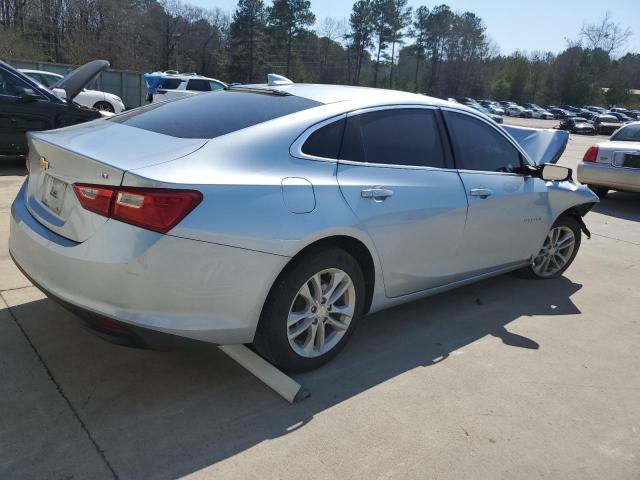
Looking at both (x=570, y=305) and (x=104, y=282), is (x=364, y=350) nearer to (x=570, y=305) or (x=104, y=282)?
(x=104, y=282)

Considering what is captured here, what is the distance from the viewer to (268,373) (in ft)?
9.58

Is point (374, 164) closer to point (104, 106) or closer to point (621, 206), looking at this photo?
point (621, 206)

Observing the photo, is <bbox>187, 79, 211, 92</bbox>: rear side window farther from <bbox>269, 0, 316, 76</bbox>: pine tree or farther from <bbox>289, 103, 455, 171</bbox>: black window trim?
<bbox>269, 0, 316, 76</bbox>: pine tree

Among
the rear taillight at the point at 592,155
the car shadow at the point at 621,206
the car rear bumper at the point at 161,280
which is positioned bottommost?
the car shadow at the point at 621,206

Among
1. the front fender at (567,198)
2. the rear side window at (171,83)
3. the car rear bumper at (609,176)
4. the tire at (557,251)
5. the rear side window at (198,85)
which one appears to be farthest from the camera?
the rear side window at (171,83)

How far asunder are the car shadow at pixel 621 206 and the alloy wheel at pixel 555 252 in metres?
4.21

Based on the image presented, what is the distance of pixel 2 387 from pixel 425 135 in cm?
285

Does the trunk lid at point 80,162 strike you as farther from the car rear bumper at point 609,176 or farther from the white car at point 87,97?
the white car at point 87,97

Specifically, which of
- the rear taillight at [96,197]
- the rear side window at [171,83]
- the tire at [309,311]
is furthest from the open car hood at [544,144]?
the rear side window at [171,83]

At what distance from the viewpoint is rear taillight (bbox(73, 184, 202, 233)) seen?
2334mm

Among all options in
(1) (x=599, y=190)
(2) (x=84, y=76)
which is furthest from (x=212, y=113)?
(1) (x=599, y=190)

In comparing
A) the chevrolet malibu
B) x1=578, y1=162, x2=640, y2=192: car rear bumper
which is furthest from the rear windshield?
x1=578, y1=162, x2=640, y2=192: car rear bumper

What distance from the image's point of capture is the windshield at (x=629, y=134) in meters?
9.73

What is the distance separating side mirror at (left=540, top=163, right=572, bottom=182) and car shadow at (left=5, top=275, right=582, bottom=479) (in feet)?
3.97
